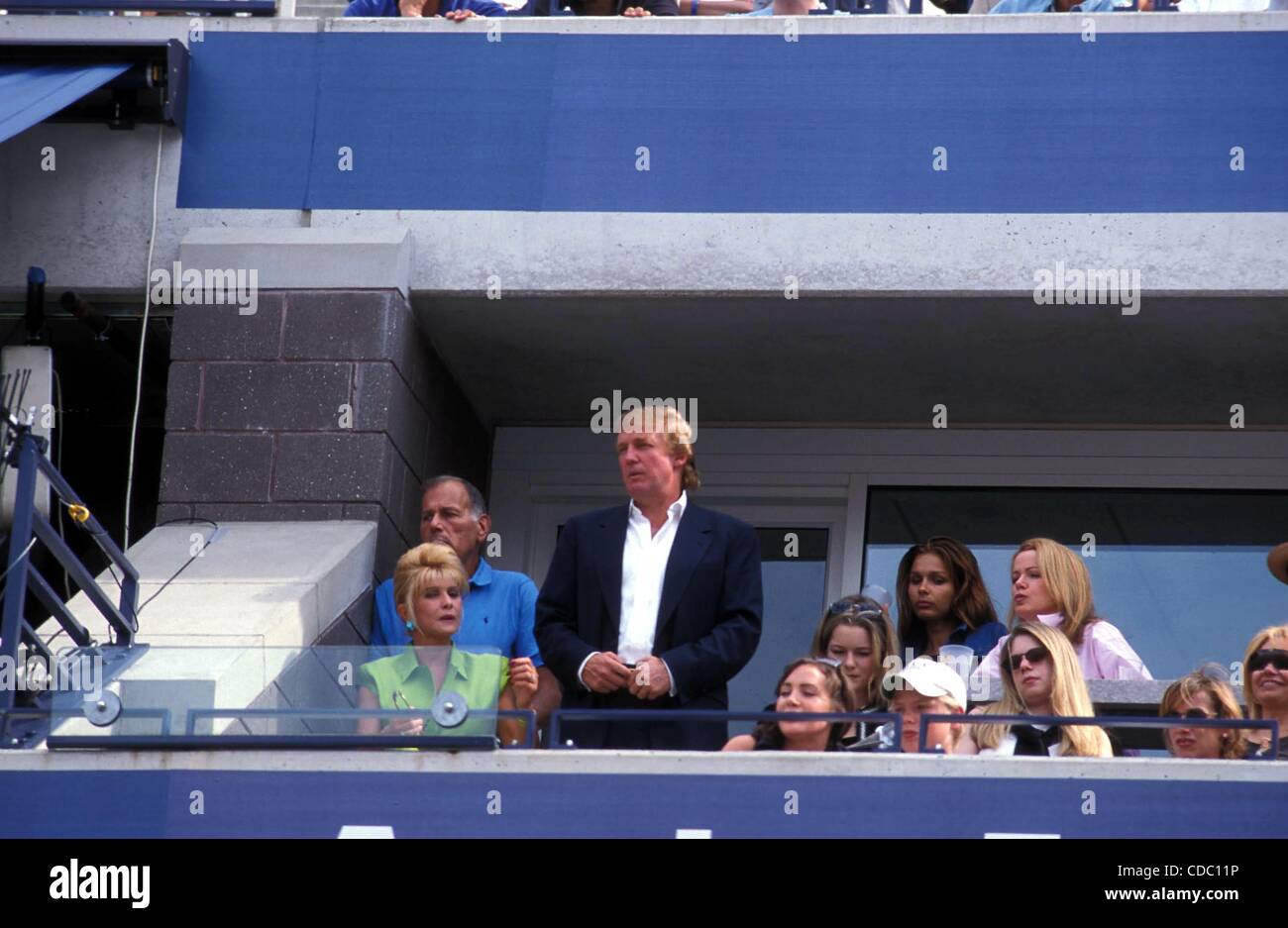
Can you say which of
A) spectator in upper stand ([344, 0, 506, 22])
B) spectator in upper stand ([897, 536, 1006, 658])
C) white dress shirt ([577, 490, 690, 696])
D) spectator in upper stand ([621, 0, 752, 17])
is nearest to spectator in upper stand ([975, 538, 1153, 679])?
A: spectator in upper stand ([897, 536, 1006, 658])

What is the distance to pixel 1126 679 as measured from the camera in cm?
901

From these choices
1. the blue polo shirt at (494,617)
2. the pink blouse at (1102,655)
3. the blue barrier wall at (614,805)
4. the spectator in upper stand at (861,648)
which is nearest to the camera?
the blue barrier wall at (614,805)

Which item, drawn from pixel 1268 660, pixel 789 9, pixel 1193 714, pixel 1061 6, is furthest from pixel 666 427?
pixel 1061 6

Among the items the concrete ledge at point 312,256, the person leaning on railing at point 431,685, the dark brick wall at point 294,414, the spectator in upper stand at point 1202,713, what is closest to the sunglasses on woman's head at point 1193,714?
the spectator in upper stand at point 1202,713

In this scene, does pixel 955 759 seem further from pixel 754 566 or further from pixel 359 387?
pixel 359 387

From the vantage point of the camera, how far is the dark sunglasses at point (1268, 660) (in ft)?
26.7

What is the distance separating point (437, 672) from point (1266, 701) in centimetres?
269

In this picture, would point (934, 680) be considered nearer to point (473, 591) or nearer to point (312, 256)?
point (473, 591)

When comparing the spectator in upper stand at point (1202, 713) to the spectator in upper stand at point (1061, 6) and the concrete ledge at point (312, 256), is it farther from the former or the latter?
the concrete ledge at point (312, 256)

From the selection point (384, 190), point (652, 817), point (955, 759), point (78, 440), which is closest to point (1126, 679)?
point (955, 759)

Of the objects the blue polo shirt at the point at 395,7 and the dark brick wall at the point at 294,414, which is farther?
the blue polo shirt at the point at 395,7

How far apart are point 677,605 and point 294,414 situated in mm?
2517

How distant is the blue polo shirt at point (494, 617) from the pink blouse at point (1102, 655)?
169cm

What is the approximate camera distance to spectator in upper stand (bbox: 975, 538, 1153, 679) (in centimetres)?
911
